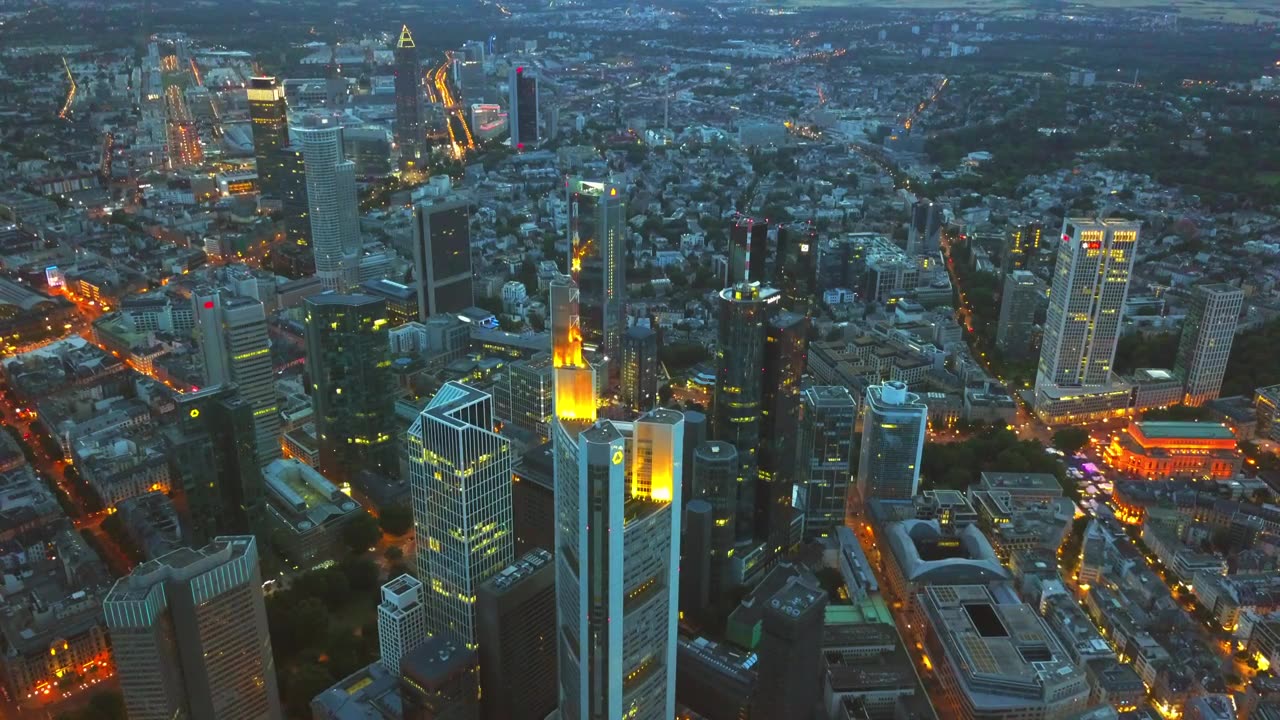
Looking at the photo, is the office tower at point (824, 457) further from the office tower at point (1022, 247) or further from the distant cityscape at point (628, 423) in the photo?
the office tower at point (1022, 247)

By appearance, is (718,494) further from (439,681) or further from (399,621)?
(439,681)

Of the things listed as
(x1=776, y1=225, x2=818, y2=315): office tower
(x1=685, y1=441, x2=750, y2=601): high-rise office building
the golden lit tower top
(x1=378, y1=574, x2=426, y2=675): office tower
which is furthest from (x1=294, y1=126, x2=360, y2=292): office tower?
(x1=378, y1=574, x2=426, y2=675): office tower

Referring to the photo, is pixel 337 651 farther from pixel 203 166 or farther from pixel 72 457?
pixel 203 166

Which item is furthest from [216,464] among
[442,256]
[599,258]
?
[442,256]

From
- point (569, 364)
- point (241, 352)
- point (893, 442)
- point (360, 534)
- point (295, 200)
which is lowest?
point (360, 534)

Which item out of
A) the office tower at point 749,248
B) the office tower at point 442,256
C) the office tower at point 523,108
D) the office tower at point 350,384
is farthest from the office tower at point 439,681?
the office tower at point 523,108
